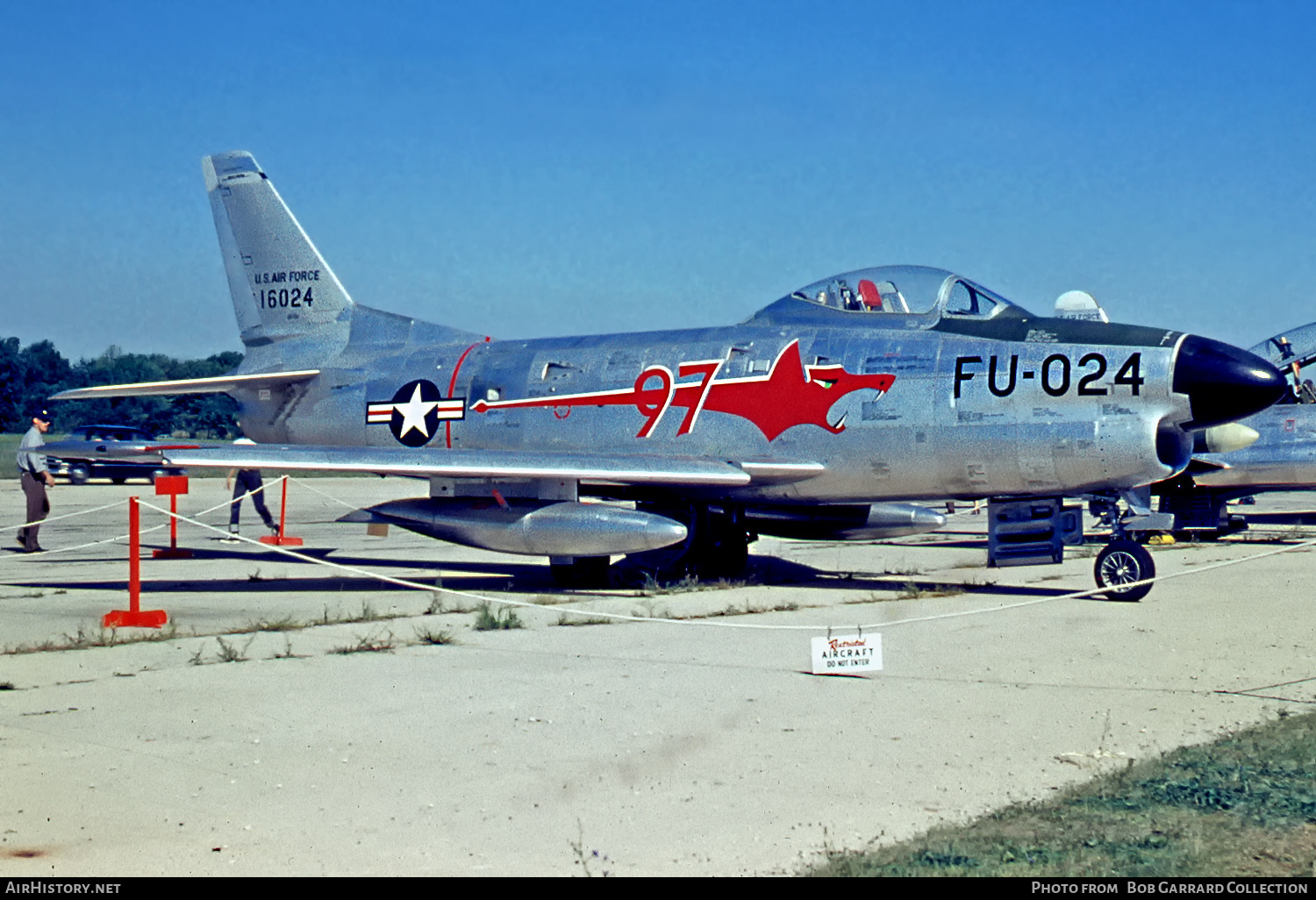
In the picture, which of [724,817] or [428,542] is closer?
[724,817]

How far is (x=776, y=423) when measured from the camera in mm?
12789

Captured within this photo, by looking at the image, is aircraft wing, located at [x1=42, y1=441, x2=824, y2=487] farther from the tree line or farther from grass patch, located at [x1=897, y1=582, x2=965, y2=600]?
the tree line

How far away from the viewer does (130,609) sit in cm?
1002

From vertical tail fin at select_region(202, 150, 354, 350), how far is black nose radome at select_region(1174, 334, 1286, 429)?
10.3 m

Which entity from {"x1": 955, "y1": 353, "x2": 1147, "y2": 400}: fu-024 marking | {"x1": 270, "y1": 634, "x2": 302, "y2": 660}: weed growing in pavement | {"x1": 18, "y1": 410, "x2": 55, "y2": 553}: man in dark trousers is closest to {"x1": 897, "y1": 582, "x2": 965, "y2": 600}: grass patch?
{"x1": 955, "y1": 353, "x2": 1147, "y2": 400}: fu-024 marking

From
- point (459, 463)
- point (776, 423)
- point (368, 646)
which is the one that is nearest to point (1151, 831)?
point (368, 646)

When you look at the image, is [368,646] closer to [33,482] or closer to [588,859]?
[588,859]

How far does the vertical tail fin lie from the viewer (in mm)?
16609

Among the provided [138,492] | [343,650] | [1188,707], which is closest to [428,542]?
[343,650]

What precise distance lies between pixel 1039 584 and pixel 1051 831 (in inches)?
373

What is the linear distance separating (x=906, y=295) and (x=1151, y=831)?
8.69 m

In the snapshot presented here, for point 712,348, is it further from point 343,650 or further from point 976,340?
point 343,650

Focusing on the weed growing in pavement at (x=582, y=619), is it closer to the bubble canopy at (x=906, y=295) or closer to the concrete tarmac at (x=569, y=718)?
the concrete tarmac at (x=569, y=718)

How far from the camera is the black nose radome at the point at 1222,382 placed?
35.5ft
